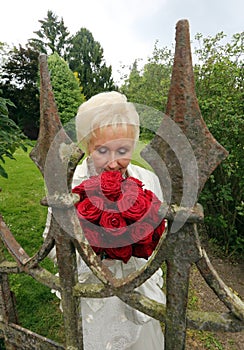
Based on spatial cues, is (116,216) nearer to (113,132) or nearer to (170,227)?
(170,227)

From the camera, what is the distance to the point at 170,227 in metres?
0.74

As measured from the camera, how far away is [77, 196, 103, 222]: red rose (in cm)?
94

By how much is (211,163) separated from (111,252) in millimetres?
527

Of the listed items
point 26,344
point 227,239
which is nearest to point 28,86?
point 227,239

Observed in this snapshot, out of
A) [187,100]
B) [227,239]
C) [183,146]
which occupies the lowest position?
[227,239]

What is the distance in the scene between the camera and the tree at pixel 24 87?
63.0 feet

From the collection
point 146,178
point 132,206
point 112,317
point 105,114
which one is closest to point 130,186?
point 132,206

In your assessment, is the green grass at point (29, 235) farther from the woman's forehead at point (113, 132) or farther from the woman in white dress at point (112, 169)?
the woman's forehead at point (113, 132)

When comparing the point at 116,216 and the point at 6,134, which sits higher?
the point at 6,134

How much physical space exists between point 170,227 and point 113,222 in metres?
0.25

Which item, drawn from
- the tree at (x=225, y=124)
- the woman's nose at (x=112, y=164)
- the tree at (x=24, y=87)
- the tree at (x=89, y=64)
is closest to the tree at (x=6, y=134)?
the woman's nose at (x=112, y=164)

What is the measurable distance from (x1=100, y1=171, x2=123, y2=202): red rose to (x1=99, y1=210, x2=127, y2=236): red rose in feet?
0.19

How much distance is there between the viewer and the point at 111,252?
1006mm

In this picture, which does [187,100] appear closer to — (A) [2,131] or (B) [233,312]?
→ (B) [233,312]
